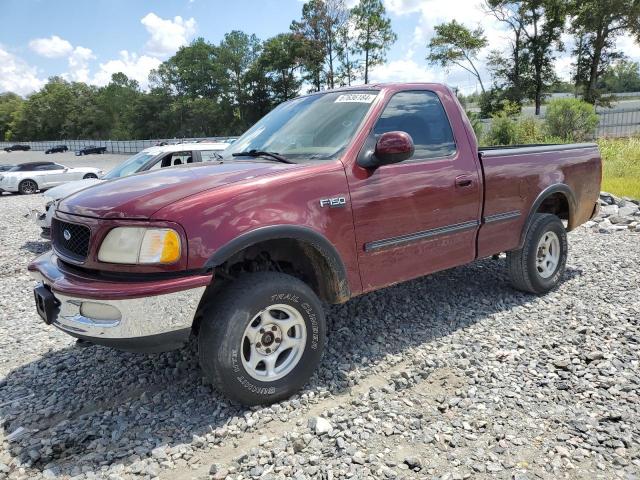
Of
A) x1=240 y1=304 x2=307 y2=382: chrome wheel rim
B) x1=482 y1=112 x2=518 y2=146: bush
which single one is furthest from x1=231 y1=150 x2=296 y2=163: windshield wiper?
x1=482 y1=112 x2=518 y2=146: bush

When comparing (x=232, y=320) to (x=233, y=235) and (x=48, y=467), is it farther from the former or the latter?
(x=48, y=467)

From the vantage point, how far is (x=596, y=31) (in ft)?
117

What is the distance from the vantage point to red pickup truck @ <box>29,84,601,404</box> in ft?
9.12

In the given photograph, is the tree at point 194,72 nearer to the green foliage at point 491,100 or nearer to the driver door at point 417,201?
the green foliage at point 491,100

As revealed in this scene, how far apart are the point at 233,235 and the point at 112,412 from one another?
1.49 m

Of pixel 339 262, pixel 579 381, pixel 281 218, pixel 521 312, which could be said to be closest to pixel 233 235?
pixel 281 218

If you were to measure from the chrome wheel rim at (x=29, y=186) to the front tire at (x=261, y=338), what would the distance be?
20.6 m

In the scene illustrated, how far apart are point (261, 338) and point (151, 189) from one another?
113 cm

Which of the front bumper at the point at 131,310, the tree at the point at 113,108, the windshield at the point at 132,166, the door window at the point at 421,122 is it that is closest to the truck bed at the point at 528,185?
the door window at the point at 421,122

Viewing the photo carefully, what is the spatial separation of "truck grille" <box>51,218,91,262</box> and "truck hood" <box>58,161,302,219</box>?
9 cm

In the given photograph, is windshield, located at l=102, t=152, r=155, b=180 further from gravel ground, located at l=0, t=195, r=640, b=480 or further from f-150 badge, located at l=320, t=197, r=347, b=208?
f-150 badge, located at l=320, t=197, r=347, b=208

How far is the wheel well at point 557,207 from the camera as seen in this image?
5.32 meters

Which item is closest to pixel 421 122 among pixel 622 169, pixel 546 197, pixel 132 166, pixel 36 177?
pixel 546 197

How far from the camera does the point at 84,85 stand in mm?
116250
